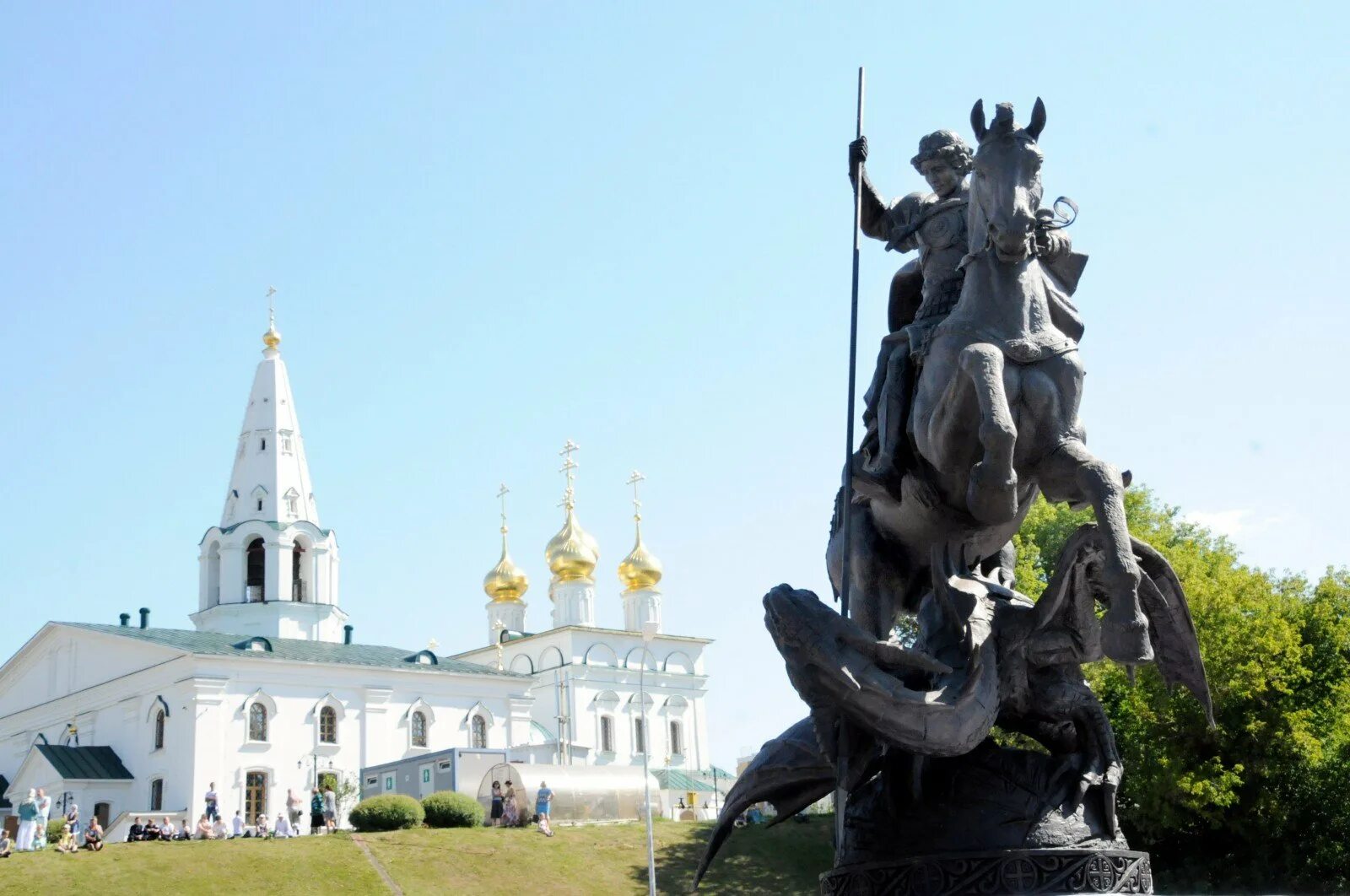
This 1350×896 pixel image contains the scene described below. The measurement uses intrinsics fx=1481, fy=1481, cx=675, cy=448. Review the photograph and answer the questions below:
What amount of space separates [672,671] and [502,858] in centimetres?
4077

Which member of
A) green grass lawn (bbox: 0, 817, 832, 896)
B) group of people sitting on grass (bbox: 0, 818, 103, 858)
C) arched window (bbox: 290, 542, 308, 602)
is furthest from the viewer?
arched window (bbox: 290, 542, 308, 602)

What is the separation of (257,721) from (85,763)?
6.02 meters

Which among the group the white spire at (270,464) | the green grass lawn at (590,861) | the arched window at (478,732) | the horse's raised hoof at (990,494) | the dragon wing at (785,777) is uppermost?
the white spire at (270,464)

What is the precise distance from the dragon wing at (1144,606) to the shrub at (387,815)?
3544cm

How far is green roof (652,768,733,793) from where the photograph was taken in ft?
226

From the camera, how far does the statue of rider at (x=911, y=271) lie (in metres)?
8.12

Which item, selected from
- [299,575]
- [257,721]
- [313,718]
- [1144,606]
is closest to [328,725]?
[313,718]

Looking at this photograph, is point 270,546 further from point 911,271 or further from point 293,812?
point 911,271

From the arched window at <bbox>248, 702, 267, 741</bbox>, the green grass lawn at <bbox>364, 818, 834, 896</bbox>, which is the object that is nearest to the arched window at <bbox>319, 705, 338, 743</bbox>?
the arched window at <bbox>248, 702, 267, 741</bbox>

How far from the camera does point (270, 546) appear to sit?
2502 inches

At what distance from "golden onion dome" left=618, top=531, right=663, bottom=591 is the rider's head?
71.7 metres

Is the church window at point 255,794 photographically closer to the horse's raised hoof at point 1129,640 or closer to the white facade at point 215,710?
the white facade at point 215,710

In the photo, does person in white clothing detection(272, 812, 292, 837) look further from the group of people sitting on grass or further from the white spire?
the white spire

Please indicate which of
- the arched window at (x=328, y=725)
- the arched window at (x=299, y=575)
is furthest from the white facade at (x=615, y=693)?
the arched window at (x=328, y=725)
